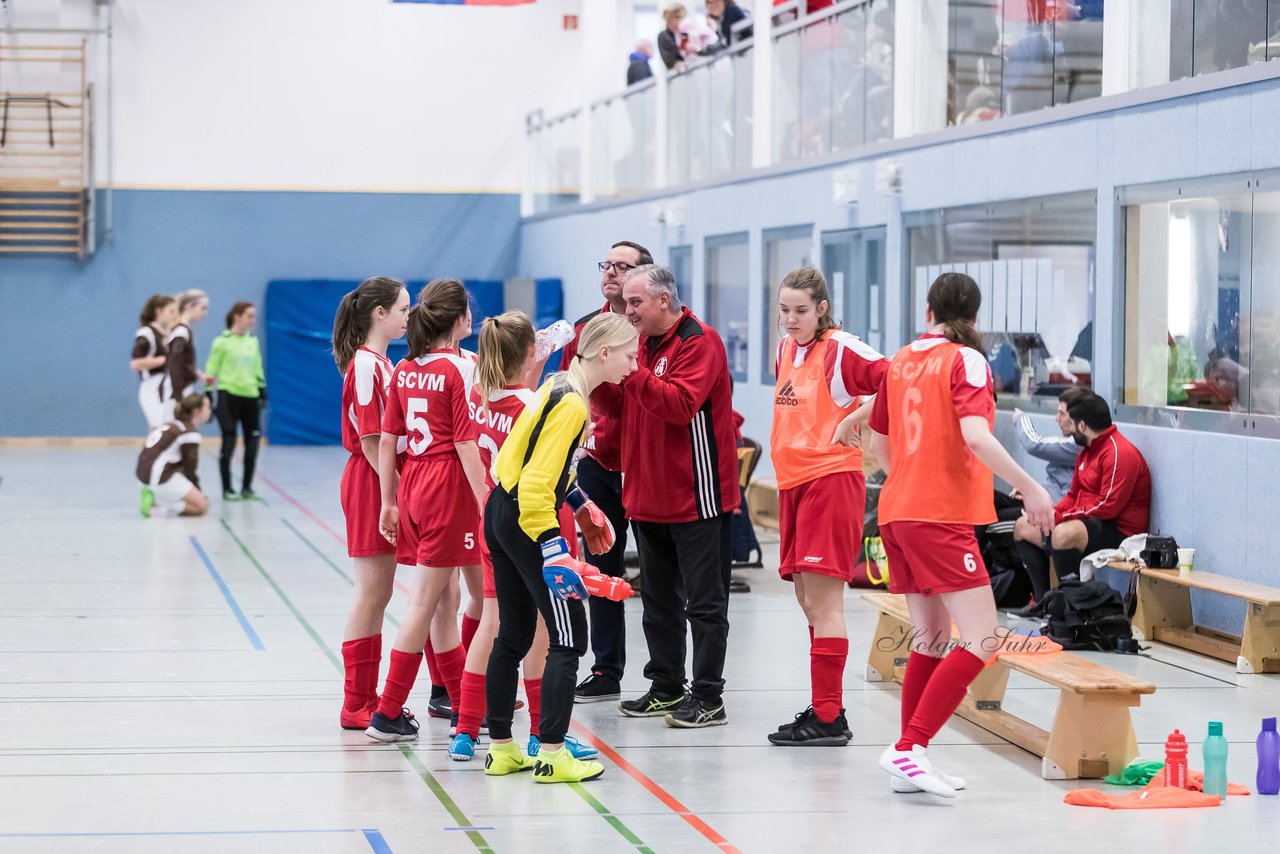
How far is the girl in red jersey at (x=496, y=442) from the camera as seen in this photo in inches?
219

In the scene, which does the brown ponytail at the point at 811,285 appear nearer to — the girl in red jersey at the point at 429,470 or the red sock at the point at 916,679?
the girl in red jersey at the point at 429,470

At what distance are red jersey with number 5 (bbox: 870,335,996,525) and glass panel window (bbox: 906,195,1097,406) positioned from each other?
184 inches

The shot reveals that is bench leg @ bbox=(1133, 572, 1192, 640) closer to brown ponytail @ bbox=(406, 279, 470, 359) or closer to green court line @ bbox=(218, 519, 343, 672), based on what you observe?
green court line @ bbox=(218, 519, 343, 672)

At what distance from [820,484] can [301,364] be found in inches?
666

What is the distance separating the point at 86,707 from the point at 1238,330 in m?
5.65

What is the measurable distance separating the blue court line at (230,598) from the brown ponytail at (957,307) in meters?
4.07

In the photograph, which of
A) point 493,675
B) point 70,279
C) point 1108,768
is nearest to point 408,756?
point 493,675

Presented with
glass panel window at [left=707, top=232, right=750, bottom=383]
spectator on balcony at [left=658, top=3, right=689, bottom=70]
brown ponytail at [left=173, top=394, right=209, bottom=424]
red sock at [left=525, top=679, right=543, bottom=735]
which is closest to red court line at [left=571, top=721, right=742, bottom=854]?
red sock at [left=525, top=679, right=543, bottom=735]

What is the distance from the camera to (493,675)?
17.8 feet

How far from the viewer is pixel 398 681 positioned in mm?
5922

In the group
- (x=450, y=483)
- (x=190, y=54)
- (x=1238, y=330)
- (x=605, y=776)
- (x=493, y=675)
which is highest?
(x=190, y=54)

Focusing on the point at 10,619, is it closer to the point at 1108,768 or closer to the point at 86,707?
the point at 86,707

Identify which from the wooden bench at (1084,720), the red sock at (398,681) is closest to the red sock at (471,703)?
the red sock at (398,681)

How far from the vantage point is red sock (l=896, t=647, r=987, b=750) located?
16.9ft
